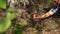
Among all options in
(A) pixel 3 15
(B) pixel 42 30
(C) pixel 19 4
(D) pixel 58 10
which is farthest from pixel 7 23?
(D) pixel 58 10

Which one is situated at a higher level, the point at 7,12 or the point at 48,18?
the point at 7,12

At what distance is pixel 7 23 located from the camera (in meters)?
0.33

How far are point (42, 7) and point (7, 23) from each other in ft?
6.14

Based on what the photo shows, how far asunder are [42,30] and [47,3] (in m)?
0.48

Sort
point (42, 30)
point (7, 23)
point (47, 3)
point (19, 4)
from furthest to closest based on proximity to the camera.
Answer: point (47, 3) < point (19, 4) < point (42, 30) < point (7, 23)

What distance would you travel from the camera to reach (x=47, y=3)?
7.29 ft

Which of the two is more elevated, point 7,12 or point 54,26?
point 7,12

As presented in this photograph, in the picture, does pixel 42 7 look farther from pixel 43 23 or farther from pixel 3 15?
pixel 3 15

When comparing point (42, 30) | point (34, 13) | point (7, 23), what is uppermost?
point (7, 23)

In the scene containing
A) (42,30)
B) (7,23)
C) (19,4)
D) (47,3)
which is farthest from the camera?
(47,3)

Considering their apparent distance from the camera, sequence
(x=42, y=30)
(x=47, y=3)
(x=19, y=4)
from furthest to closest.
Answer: (x=47, y=3), (x=19, y=4), (x=42, y=30)

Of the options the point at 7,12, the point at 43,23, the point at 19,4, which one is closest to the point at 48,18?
the point at 43,23

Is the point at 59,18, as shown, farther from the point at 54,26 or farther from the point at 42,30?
the point at 42,30

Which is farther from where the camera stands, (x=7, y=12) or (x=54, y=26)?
(x=54, y=26)
